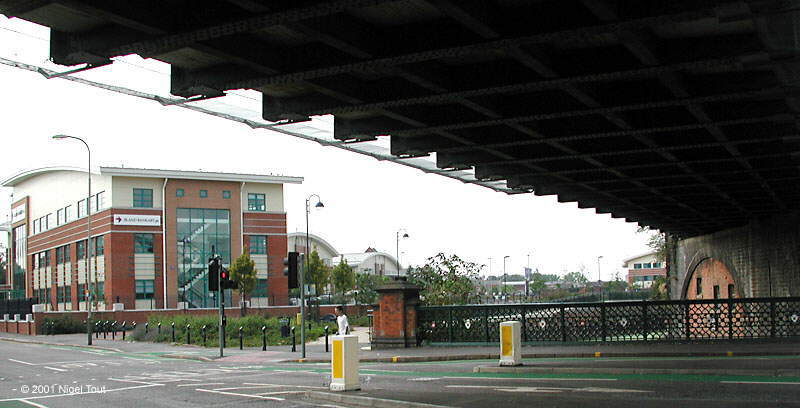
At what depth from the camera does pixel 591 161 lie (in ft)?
64.4

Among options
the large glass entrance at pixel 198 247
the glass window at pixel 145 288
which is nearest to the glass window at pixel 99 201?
the large glass entrance at pixel 198 247

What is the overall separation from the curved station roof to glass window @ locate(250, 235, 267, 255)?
60822 millimetres

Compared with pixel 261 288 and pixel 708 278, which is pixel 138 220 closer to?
pixel 261 288

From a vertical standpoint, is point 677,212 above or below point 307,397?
above

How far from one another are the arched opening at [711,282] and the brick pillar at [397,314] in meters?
20.9

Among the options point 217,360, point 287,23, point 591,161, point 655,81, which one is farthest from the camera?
point 217,360

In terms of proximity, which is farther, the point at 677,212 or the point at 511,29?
the point at 677,212

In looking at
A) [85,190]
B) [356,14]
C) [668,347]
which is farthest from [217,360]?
[85,190]

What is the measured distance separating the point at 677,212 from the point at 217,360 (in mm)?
19771

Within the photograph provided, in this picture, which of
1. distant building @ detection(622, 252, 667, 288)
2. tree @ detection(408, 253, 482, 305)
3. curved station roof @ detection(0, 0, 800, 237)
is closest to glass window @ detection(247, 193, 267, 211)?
tree @ detection(408, 253, 482, 305)

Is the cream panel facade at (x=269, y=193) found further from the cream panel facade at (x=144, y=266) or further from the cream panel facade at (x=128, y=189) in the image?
the cream panel facade at (x=144, y=266)

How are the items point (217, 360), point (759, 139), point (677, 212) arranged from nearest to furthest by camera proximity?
point (759, 139) < point (217, 360) < point (677, 212)

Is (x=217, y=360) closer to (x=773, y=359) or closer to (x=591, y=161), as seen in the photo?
(x=591, y=161)

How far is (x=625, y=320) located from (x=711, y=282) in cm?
2694
